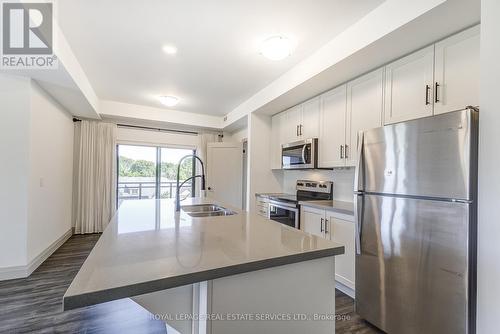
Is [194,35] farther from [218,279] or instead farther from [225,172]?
[225,172]

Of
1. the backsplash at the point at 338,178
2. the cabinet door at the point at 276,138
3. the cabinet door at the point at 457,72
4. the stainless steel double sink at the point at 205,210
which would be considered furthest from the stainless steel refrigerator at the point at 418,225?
the cabinet door at the point at 276,138

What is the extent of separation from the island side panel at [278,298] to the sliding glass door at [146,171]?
425 centimetres

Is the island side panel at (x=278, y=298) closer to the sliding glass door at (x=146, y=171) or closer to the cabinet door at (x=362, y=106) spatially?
the cabinet door at (x=362, y=106)

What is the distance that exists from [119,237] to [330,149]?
2.48 m

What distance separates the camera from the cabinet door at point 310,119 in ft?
10.5

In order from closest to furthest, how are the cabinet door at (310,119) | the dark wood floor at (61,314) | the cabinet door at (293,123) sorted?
the dark wood floor at (61,314), the cabinet door at (310,119), the cabinet door at (293,123)

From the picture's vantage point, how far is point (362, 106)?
2.51 m

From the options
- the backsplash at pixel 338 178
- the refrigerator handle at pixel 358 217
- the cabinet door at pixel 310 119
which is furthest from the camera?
the cabinet door at pixel 310 119

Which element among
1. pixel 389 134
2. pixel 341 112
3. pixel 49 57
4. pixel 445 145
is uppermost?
pixel 49 57

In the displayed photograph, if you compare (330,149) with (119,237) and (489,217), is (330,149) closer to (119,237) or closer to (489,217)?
(489,217)

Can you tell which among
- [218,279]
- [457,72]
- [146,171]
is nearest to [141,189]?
[146,171]

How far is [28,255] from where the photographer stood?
9.02ft

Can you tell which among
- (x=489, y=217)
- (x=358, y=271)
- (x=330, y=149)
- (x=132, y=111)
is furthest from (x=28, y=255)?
(x=489, y=217)

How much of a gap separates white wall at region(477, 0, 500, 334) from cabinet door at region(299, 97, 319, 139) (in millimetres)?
1929
